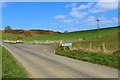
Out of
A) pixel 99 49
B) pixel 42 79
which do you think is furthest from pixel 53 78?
pixel 99 49

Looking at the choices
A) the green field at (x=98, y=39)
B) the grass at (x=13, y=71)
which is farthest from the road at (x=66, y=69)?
the green field at (x=98, y=39)

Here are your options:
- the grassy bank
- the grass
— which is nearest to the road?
the grass

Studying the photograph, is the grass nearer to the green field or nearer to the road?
the road

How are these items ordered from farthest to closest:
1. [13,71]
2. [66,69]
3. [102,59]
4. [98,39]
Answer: [98,39], [102,59], [66,69], [13,71]

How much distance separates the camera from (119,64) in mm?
21766

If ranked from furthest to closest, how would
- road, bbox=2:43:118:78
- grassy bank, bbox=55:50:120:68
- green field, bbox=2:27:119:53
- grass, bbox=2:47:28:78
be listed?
green field, bbox=2:27:119:53 → grassy bank, bbox=55:50:120:68 → road, bbox=2:43:118:78 → grass, bbox=2:47:28:78

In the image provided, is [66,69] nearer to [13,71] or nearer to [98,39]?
[13,71]

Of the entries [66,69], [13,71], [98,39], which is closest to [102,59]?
[66,69]

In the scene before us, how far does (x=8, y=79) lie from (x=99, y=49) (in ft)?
70.4

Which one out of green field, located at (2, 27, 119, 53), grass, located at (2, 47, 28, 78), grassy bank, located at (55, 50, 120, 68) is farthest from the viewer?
green field, located at (2, 27, 119, 53)

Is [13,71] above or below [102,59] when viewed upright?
below

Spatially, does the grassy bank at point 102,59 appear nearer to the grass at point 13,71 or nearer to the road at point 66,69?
the road at point 66,69

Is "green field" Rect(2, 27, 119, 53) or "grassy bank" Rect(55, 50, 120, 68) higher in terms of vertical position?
"green field" Rect(2, 27, 119, 53)

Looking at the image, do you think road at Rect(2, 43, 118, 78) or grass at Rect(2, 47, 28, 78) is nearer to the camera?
grass at Rect(2, 47, 28, 78)
